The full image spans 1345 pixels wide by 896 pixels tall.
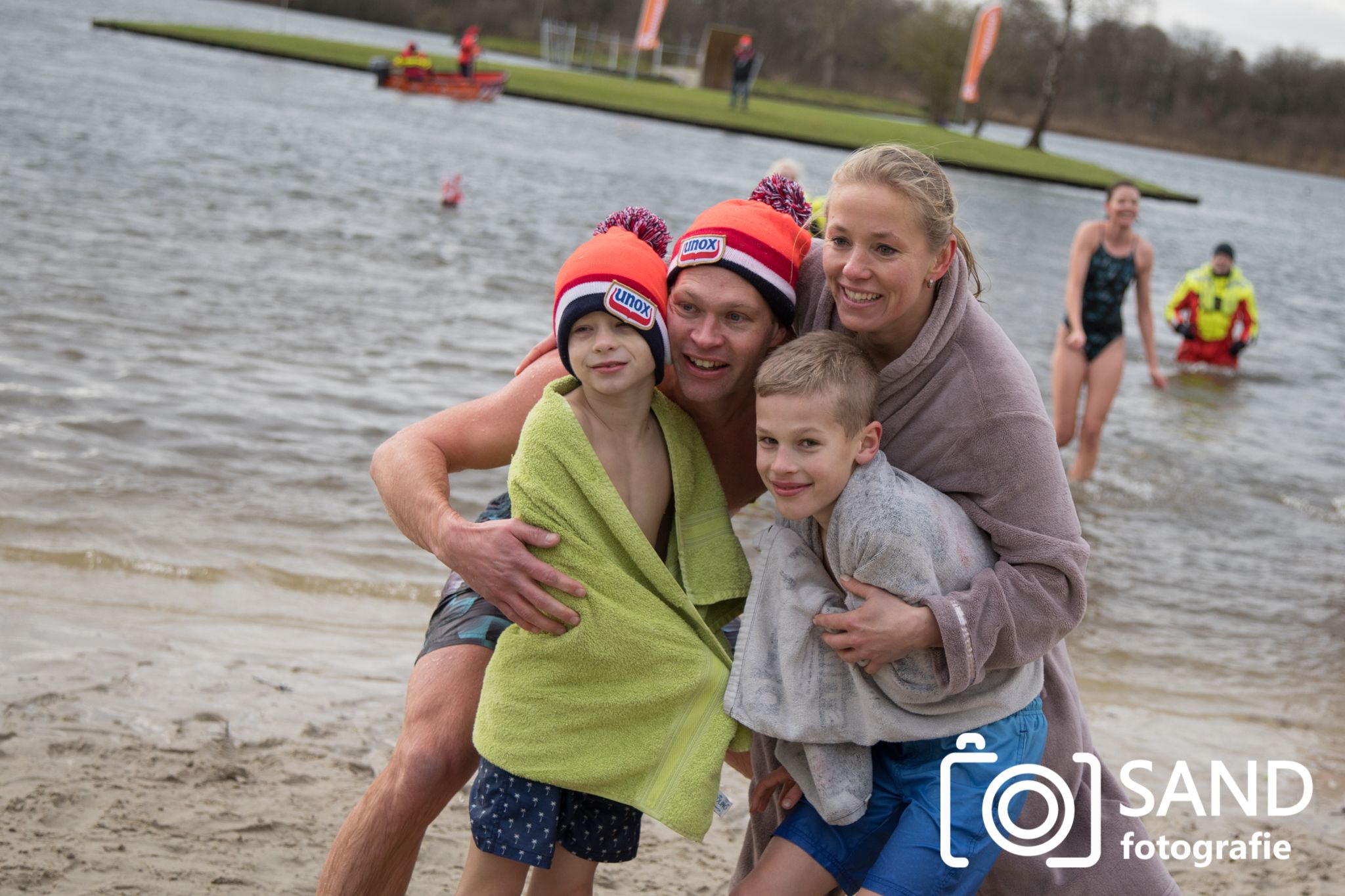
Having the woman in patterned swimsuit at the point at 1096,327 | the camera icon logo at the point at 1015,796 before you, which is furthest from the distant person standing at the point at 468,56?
the camera icon logo at the point at 1015,796

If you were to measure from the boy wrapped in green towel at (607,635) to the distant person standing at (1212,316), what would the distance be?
14282 mm

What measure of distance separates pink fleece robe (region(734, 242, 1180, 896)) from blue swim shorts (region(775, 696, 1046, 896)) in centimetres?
17

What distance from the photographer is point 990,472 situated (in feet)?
8.52

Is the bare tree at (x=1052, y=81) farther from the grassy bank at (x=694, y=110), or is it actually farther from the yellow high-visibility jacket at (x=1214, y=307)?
the yellow high-visibility jacket at (x=1214, y=307)

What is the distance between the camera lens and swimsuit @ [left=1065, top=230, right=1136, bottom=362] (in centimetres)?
891

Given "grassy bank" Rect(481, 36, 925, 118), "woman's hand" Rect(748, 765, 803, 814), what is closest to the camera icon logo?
"woman's hand" Rect(748, 765, 803, 814)

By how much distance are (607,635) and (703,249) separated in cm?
89

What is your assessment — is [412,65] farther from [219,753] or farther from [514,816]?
[514,816]

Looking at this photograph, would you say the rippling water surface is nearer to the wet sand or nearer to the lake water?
the lake water

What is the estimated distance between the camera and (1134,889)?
2.87m

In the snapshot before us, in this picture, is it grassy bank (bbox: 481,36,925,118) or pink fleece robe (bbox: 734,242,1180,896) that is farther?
grassy bank (bbox: 481,36,925,118)

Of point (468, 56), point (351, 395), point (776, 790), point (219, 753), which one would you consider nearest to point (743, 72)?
point (468, 56)

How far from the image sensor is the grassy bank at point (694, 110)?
39.4 meters

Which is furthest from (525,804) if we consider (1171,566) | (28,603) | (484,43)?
(484,43)
